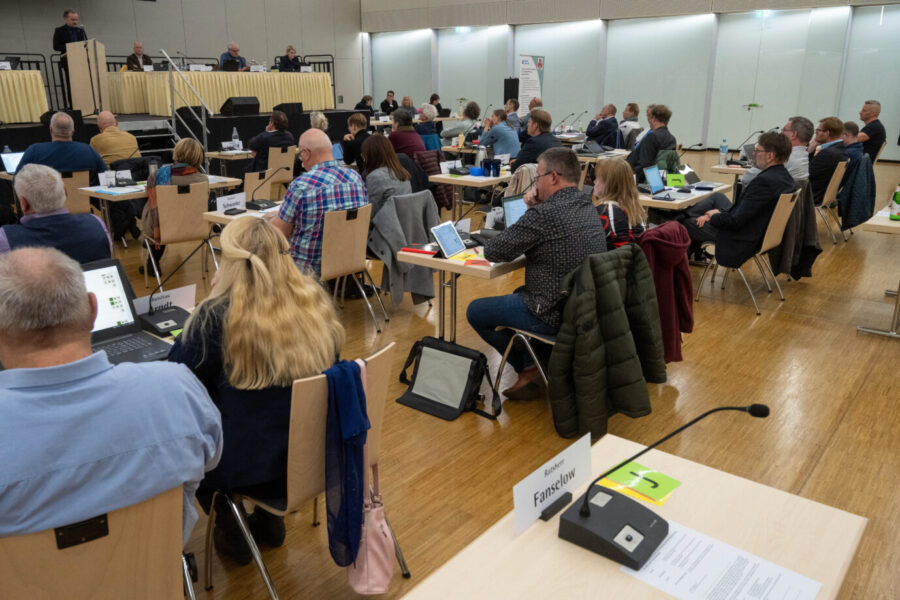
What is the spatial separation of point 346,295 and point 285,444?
11.3 ft

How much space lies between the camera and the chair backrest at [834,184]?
6.68 m

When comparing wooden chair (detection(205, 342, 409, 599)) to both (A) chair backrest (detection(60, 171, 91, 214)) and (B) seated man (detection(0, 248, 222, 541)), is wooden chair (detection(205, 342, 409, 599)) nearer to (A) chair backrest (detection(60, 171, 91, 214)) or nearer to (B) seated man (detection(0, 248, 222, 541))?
(B) seated man (detection(0, 248, 222, 541))

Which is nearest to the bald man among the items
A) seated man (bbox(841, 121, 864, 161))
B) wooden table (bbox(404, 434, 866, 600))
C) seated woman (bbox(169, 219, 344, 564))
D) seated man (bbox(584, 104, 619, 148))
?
seated woman (bbox(169, 219, 344, 564))

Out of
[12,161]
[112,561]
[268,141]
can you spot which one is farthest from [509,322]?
[12,161]

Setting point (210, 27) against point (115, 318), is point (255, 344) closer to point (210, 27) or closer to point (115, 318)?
point (115, 318)

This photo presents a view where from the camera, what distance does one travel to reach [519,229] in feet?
10.6

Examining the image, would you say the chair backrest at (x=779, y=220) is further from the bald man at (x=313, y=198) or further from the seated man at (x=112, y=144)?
the seated man at (x=112, y=144)

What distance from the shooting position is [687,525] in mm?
1463

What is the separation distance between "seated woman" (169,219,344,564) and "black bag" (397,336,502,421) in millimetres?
1491

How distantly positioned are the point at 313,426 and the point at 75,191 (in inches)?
200

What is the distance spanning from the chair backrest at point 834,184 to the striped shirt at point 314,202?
495cm

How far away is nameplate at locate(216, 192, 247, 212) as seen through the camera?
5.00 m

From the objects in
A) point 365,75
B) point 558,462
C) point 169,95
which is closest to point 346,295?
point 558,462

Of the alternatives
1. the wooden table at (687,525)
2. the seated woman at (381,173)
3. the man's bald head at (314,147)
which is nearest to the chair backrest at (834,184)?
Result: the seated woman at (381,173)
